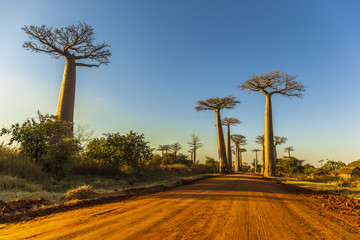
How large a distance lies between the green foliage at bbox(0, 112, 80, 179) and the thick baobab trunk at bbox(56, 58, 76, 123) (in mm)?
3386

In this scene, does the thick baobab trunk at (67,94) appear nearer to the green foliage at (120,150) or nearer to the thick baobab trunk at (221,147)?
the green foliage at (120,150)

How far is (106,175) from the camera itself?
9.55 metres

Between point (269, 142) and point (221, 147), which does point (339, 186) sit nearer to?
point (269, 142)

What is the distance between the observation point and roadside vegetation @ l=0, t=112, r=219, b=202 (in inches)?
230

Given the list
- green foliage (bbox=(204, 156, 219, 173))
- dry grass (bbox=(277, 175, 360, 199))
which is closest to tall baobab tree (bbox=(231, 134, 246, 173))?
green foliage (bbox=(204, 156, 219, 173))

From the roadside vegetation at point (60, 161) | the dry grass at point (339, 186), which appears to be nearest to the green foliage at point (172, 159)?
the roadside vegetation at point (60, 161)

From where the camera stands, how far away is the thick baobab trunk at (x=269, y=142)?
17.2 metres

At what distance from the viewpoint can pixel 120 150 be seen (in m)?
10.2

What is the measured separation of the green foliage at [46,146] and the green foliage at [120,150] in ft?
5.71

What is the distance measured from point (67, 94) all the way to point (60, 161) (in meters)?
6.57

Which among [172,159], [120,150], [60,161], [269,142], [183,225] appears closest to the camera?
[183,225]

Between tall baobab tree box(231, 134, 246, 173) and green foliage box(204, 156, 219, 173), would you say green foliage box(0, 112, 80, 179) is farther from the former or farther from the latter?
tall baobab tree box(231, 134, 246, 173)

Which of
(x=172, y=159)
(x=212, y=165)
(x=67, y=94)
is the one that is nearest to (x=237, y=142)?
(x=212, y=165)

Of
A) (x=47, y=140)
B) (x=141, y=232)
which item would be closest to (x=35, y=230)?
(x=141, y=232)
